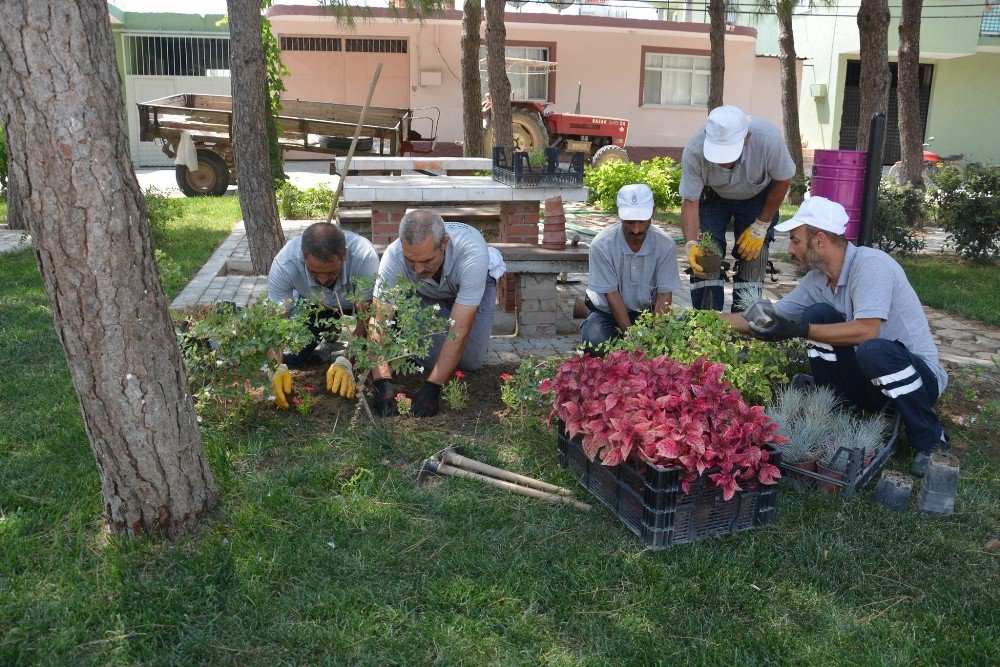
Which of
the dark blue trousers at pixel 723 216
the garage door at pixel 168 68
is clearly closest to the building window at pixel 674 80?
the garage door at pixel 168 68

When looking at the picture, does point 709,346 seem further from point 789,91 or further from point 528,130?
point 528,130

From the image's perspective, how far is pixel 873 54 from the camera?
9.21m

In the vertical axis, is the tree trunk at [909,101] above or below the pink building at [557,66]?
below

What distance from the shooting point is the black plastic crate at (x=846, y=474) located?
3246 mm

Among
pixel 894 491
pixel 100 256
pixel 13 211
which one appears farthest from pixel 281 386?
pixel 13 211

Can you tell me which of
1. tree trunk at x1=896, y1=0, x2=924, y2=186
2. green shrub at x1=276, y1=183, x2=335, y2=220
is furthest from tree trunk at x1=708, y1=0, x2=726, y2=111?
green shrub at x1=276, y1=183, x2=335, y2=220

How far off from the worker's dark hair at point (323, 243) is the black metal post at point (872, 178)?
2879 mm

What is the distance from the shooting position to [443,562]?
2.86m

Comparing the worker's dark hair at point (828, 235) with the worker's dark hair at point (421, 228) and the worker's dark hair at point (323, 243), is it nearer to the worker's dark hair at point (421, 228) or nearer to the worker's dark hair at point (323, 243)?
the worker's dark hair at point (421, 228)

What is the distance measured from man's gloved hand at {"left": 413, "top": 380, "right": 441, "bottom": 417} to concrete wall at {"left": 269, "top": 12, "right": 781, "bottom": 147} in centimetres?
1687

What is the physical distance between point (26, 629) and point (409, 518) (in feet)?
4.11

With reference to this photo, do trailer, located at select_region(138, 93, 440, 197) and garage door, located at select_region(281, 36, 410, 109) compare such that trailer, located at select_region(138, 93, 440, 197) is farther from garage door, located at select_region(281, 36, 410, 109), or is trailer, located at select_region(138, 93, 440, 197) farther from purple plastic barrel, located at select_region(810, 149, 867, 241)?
purple plastic barrel, located at select_region(810, 149, 867, 241)

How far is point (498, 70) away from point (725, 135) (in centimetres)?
730

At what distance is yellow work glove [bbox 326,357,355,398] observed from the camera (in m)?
4.07
